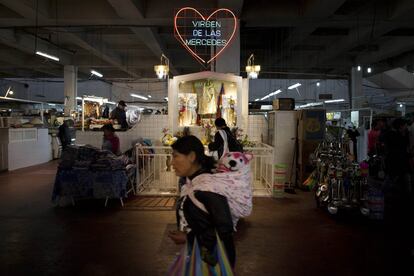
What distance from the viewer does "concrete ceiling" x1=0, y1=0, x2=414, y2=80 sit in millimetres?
9430

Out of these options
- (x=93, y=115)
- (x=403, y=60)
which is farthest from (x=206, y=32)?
(x=403, y=60)

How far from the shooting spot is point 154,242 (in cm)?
432

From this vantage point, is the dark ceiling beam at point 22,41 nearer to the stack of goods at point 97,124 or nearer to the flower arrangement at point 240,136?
the stack of goods at point 97,124

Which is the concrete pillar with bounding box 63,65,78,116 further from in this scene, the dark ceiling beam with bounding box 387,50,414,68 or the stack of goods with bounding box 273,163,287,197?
the dark ceiling beam with bounding box 387,50,414,68

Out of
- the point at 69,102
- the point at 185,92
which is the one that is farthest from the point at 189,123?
the point at 69,102

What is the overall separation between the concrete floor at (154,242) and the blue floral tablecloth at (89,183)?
10.5 inches

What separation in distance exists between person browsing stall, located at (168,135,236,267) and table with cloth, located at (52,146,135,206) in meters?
4.03

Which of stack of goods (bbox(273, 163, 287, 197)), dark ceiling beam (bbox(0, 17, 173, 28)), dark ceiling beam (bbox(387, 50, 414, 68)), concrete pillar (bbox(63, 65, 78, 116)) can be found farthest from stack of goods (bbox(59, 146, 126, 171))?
dark ceiling beam (bbox(387, 50, 414, 68))

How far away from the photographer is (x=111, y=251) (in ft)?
13.2

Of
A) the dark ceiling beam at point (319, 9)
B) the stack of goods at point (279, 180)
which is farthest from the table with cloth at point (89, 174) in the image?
the dark ceiling beam at point (319, 9)

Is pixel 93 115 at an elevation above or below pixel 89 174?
above

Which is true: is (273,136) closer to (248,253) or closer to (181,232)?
(248,253)

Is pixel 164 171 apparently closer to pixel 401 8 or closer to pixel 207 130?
pixel 207 130

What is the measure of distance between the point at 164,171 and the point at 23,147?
234 inches
